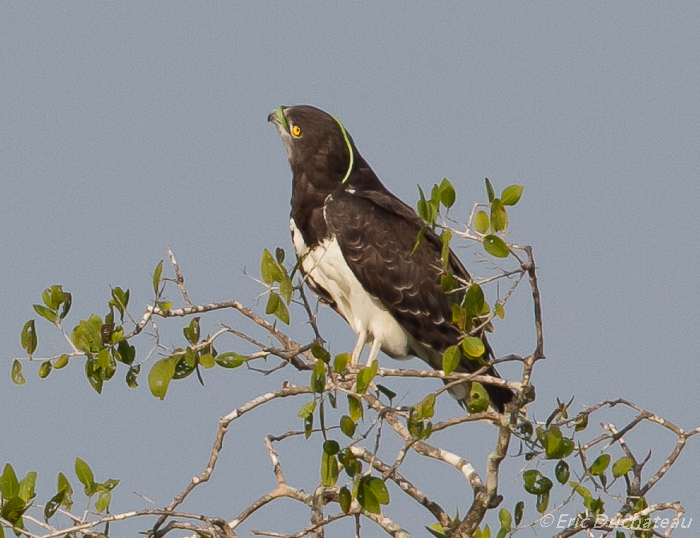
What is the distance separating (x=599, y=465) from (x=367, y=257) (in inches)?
94.8

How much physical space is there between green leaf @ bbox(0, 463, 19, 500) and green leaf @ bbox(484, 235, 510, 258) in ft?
6.68

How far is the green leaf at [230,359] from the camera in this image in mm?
4195

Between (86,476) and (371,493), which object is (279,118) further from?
(371,493)

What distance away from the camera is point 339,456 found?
388 centimetres

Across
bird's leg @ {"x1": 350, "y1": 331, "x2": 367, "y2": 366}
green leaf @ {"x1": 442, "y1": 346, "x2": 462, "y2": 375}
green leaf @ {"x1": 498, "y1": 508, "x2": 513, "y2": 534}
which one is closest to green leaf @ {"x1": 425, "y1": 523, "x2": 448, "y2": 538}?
green leaf @ {"x1": 498, "y1": 508, "x2": 513, "y2": 534}

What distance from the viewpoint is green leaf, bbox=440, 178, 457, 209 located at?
3.73 meters

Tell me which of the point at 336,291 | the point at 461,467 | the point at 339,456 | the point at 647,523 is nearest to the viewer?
the point at 339,456

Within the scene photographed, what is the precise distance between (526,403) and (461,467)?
2.22 ft

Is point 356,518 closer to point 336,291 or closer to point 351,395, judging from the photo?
point 351,395

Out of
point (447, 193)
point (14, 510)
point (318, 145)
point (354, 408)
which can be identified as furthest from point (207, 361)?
point (318, 145)

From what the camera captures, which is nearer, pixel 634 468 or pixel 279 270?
pixel 279 270

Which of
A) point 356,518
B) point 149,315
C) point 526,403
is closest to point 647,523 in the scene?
point 526,403

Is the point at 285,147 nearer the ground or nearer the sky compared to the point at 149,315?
nearer the sky

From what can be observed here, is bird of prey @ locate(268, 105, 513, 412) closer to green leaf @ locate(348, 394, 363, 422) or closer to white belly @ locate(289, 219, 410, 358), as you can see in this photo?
white belly @ locate(289, 219, 410, 358)
